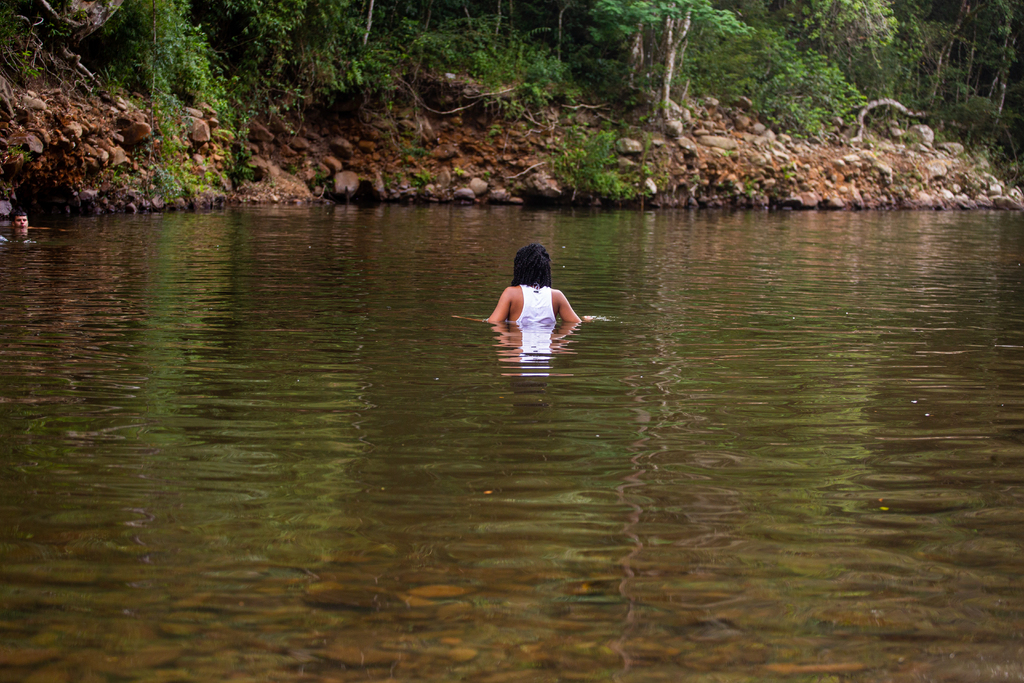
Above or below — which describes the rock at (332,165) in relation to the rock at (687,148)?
below

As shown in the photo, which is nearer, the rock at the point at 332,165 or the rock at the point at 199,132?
the rock at the point at 199,132

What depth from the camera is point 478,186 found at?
110 ft

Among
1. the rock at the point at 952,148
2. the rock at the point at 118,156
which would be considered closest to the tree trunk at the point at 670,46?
the rock at the point at 952,148

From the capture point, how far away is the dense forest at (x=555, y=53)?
76.7ft

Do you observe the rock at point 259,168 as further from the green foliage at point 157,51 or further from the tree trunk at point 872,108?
the tree trunk at point 872,108

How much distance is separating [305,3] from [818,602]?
92.6 ft

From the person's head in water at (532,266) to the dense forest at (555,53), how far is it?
15.5 metres

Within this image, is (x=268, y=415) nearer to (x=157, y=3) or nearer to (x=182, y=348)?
(x=182, y=348)

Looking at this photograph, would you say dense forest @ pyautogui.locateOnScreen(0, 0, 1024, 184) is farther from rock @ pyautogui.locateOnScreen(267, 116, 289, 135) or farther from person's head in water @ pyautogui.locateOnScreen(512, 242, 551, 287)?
person's head in water @ pyautogui.locateOnScreen(512, 242, 551, 287)

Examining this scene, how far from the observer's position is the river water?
303cm

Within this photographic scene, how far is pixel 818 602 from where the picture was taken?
335 cm

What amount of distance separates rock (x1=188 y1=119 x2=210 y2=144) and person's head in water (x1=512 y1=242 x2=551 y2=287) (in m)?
19.7

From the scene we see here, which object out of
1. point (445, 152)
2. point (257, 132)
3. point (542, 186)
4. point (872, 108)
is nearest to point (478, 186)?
point (445, 152)

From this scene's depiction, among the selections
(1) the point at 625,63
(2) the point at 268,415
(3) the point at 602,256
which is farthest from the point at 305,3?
(2) the point at 268,415
